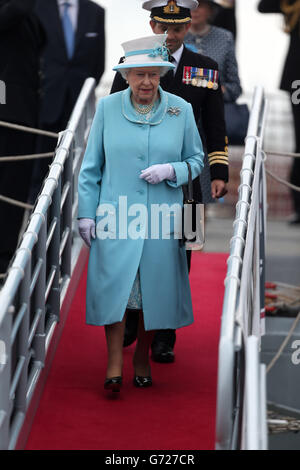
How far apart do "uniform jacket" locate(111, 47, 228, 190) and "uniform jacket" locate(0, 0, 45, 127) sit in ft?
5.08

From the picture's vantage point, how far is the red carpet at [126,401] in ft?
14.0

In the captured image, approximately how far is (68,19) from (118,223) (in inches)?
134

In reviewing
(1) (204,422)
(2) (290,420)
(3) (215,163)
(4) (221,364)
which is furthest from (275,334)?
(4) (221,364)

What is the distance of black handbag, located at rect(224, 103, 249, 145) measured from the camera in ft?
22.0

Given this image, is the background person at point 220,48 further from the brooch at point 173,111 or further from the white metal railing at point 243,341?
the brooch at point 173,111

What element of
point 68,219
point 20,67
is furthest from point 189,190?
point 20,67

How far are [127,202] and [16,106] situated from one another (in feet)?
7.01

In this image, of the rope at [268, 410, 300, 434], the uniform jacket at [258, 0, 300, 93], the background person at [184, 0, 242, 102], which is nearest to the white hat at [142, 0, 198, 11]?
the background person at [184, 0, 242, 102]

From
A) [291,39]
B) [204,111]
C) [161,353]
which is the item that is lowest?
[161,353]

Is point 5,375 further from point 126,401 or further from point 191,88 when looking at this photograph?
point 191,88

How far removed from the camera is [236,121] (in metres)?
6.73

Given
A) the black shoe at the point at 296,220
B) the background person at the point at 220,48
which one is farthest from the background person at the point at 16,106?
the black shoe at the point at 296,220

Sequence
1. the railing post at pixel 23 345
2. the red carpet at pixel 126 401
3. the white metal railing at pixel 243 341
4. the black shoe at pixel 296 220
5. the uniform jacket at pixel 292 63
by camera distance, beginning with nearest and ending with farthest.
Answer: the white metal railing at pixel 243 341 < the railing post at pixel 23 345 < the red carpet at pixel 126 401 < the uniform jacket at pixel 292 63 < the black shoe at pixel 296 220

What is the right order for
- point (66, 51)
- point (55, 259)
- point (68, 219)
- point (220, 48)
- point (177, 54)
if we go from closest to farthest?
point (55, 259) → point (177, 54) → point (68, 219) → point (220, 48) → point (66, 51)
